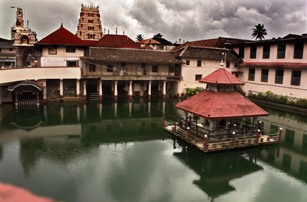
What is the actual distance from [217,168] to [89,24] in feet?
190

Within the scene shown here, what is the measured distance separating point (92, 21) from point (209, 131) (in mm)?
55962

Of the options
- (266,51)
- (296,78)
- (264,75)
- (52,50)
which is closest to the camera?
(296,78)

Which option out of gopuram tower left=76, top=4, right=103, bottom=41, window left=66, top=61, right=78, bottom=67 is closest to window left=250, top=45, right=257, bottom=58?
window left=66, top=61, right=78, bottom=67

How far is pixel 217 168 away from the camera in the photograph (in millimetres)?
15469

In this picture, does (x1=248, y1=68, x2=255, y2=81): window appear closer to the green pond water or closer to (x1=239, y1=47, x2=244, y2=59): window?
(x1=239, y1=47, x2=244, y2=59): window

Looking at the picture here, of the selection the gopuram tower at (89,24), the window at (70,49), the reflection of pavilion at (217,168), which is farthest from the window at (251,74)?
the gopuram tower at (89,24)

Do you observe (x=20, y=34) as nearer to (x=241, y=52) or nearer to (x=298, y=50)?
(x=241, y=52)

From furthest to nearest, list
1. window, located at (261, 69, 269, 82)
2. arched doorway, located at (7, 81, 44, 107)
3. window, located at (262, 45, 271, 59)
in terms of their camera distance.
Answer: window, located at (262, 45, 271, 59), window, located at (261, 69, 269, 82), arched doorway, located at (7, 81, 44, 107)

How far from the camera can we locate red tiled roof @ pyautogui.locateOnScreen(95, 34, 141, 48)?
45188 millimetres

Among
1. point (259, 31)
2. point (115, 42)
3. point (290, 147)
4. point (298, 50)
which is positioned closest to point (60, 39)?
point (115, 42)

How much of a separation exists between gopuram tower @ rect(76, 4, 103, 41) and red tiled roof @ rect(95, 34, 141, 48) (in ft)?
63.9

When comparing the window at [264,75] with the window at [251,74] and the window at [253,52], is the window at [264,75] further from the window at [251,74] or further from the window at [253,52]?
the window at [253,52]

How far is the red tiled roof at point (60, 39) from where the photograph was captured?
34531 millimetres

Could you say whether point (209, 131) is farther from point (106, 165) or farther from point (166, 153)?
point (106, 165)
